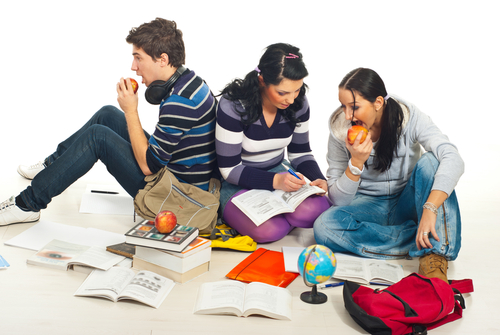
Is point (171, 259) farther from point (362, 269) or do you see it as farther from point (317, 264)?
point (362, 269)

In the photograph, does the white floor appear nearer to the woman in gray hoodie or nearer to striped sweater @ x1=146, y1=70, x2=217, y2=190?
the woman in gray hoodie

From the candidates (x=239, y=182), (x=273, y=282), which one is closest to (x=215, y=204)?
(x=239, y=182)

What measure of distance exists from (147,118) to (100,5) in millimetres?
1719

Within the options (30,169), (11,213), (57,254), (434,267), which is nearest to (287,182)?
(434,267)

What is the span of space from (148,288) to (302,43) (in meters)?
4.55

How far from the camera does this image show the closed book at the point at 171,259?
7.22ft

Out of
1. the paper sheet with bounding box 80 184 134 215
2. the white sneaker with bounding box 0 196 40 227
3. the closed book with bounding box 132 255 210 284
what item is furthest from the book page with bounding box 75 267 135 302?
the paper sheet with bounding box 80 184 134 215

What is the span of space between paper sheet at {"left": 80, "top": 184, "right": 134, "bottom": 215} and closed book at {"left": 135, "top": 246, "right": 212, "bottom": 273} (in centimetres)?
77

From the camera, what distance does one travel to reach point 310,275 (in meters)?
2.02

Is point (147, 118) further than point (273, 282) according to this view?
Yes

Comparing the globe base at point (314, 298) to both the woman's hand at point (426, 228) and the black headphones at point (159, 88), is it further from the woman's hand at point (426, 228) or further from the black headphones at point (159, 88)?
the black headphones at point (159, 88)

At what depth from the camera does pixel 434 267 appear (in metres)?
2.28

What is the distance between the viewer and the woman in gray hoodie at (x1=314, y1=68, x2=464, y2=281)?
2.32 metres

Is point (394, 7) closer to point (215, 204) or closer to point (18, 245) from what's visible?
point (215, 204)
